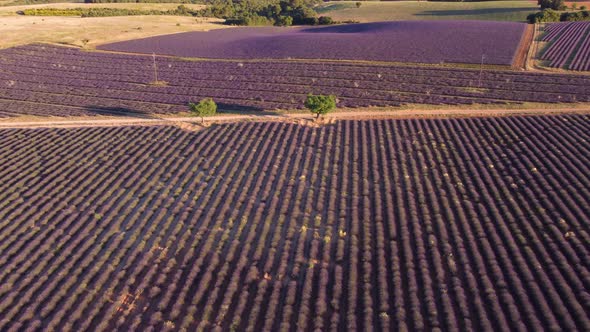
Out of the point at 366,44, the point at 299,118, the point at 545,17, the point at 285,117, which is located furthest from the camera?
the point at 545,17

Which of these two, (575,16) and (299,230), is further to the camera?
(575,16)

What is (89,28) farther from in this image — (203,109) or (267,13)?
(203,109)

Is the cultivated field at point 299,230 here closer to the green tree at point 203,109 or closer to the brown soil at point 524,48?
the green tree at point 203,109

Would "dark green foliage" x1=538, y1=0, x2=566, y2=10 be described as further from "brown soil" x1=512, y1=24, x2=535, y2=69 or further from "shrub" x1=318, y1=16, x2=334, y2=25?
"shrub" x1=318, y1=16, x2=334, y2=25

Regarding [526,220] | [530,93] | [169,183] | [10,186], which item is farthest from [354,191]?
[530,93]

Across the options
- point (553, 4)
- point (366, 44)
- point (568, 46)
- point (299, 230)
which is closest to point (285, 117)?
point (299, 230)

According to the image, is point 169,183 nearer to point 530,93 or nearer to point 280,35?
point 530,93
